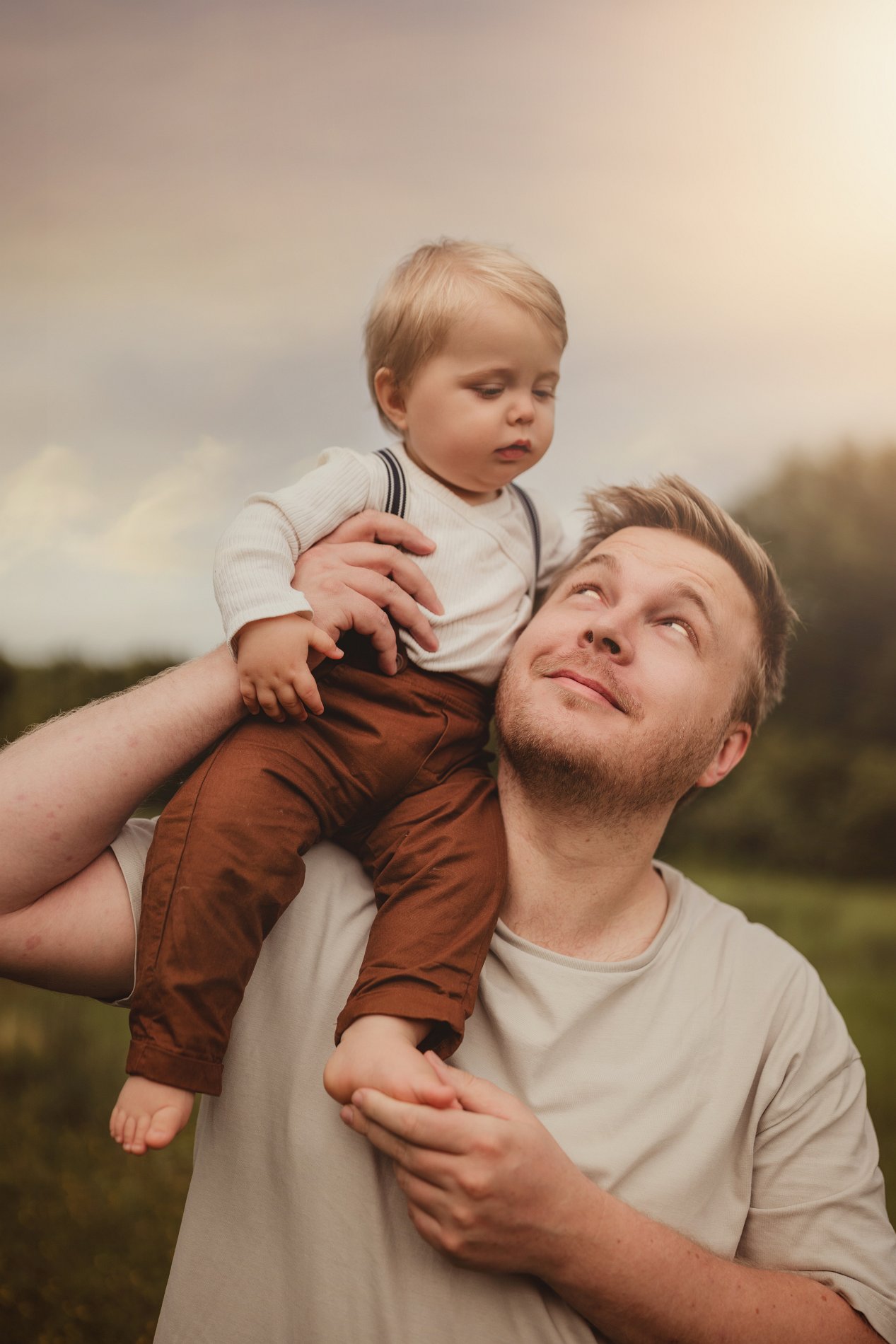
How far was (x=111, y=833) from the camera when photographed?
132cm

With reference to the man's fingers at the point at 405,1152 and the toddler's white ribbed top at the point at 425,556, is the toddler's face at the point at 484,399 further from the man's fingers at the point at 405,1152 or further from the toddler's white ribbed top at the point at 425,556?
the man's fingers at the point at 405,1152

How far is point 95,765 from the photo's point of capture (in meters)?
1.29

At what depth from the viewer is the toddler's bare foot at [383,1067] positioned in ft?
3.63

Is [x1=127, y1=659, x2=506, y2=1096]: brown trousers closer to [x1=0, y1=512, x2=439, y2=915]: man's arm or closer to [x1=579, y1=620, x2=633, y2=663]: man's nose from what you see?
[x1=0, y1=512, x2=439, y2=915]: man's arm

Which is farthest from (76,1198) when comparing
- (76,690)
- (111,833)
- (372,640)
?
(372,640)

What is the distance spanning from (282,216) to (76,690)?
162 centimetres

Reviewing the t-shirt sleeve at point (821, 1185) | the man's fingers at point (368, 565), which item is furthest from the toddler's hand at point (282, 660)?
the t-shirt sleeve at point (821, 1185)

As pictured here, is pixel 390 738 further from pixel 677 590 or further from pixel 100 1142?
pixel 100 1142

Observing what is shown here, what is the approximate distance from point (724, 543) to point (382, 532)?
605 mm

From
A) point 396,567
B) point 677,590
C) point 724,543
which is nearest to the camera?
point 396,567

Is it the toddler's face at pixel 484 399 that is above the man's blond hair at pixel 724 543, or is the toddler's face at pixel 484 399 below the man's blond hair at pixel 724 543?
above

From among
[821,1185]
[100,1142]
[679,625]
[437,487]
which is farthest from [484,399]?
[100,1142]

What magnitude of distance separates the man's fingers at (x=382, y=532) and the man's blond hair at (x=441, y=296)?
9.6 inches

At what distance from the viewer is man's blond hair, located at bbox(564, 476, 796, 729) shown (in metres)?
1.69
